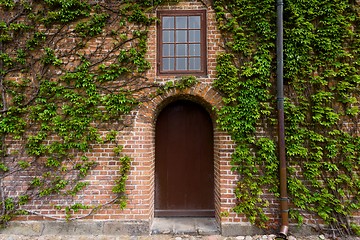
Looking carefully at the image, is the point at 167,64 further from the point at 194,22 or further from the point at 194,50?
the point at 194,22

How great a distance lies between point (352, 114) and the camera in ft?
12.2

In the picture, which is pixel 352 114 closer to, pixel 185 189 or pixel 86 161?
pixel 185 189

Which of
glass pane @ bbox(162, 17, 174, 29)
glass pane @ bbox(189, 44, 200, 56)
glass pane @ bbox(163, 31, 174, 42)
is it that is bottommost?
glass pane @ bbox(189, 44, 200, 56)

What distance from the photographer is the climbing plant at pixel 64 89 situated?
3812 mm

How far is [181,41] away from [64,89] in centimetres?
226

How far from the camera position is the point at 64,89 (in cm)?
387

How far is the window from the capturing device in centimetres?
407

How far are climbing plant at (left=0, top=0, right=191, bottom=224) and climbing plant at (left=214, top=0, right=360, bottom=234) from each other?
1.15 metres

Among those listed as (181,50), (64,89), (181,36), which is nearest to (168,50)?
(181,50)

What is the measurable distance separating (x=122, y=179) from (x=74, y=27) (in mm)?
2845

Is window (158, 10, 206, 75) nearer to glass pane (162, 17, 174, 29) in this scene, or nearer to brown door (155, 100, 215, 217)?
glass pane (162, 17, 174, 29)

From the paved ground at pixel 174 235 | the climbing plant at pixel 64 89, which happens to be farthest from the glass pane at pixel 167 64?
the paved ground at pixel 174 235

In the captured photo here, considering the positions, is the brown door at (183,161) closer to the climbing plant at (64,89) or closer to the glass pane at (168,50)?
the climbing plant at (64,89)

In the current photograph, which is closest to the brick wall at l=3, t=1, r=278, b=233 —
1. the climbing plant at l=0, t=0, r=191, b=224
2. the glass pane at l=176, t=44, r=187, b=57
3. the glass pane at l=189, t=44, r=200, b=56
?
the climbing plant at l=0, t=0, r=191, b=224
